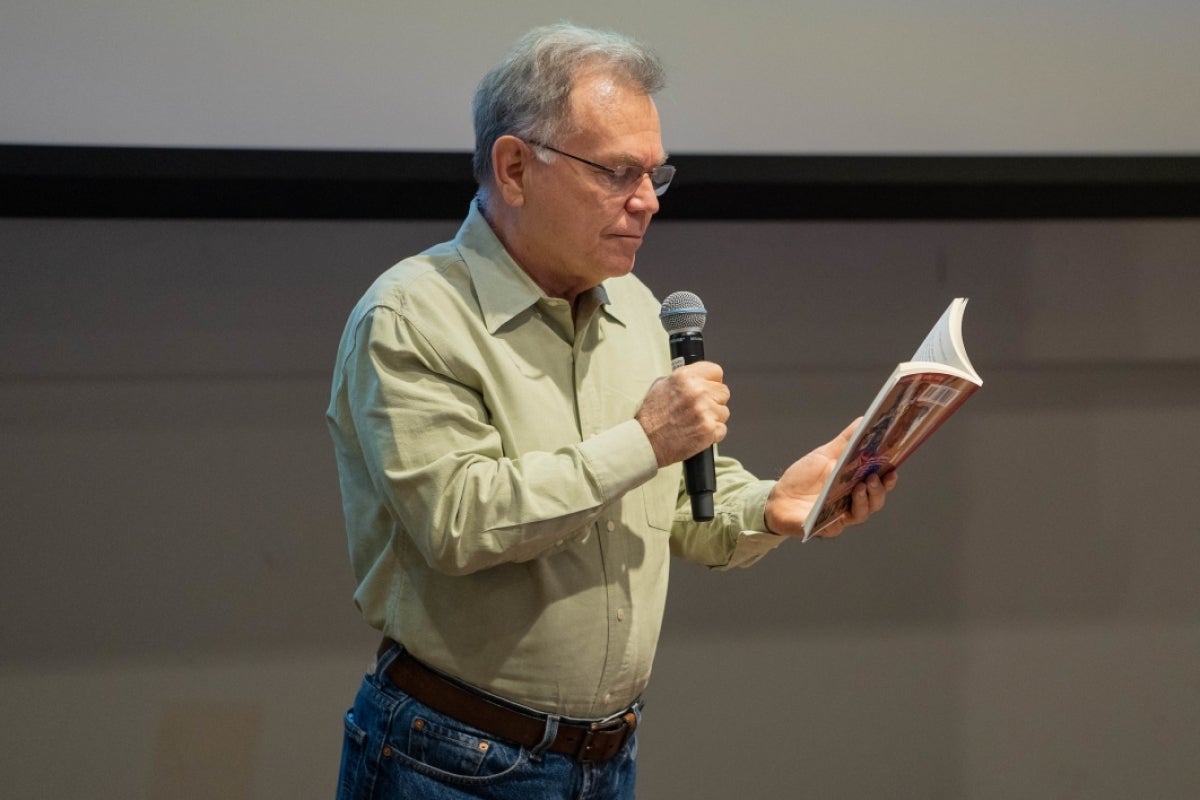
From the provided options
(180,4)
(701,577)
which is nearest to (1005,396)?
(701,577)

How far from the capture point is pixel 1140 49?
264cm

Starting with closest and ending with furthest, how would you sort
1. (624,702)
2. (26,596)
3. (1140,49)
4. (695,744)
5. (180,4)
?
1. (624,702)
2. (180,4)
3. (1140,49)
4. (26,596)
5. (695,744)

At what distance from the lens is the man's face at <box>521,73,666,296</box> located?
1478mm

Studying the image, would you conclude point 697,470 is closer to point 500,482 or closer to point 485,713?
point 500,482

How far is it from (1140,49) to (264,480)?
2.24 meters

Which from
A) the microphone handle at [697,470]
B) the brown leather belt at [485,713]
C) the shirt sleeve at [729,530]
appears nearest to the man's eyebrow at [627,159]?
the microphone handle at [697,470]

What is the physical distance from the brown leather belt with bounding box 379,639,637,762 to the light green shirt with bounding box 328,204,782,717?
0.06 feet

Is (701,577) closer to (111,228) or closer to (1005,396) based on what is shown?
(1005,396)

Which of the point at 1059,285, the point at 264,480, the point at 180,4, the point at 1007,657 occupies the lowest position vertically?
the point at 1007,657

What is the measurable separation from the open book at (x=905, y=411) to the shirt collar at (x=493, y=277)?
415 mm

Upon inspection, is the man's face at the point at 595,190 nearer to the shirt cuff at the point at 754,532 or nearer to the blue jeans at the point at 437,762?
the shirt cuff at the point at 754,532

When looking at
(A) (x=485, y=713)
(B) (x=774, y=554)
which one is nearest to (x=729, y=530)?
(A) (x=485, y=713)

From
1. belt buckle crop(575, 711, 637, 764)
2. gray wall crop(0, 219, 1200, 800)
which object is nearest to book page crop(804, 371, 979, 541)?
belt buckle crop(575, 711, 637, 764)

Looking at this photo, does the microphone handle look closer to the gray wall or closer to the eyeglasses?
the eyeglasses
